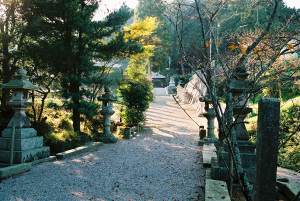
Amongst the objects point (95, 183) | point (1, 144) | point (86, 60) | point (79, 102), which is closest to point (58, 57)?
point (86, 60)

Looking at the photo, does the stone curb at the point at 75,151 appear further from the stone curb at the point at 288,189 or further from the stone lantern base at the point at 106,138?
the stone curb at the point at 288,189

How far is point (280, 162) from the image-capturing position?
596 cm

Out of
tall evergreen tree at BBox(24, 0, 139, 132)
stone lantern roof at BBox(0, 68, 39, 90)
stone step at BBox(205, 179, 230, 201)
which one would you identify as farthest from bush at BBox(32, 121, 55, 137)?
stone step at BBox(205, 179, 230, 201)

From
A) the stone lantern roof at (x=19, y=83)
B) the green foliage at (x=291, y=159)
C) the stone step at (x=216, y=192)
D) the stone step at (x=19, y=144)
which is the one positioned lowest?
the green foliage at (x=291, y=159)

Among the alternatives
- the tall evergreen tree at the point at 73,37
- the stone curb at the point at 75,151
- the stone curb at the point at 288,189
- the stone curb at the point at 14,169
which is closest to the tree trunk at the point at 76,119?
the tall evergreen tree at the point at 73,37

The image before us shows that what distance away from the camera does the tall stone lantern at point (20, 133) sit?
454cm

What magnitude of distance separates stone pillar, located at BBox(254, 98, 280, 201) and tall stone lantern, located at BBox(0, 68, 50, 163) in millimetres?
4727

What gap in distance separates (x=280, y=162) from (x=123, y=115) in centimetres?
612

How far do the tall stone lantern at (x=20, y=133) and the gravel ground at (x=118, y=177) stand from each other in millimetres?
418

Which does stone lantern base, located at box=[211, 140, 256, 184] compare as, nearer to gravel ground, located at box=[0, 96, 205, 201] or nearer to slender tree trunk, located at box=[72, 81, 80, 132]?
gravel ground, located at box=[0, 96, 205, 201]

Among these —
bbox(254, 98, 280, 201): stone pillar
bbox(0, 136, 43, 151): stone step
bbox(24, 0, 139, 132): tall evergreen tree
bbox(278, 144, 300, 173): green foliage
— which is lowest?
bbox(278, 144, 300, 173): green foliage

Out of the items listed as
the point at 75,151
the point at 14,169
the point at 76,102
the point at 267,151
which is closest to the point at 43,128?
the point at 76,102

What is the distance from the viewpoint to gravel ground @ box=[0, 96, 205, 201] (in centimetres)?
322

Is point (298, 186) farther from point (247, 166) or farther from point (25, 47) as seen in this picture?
point (25, 47)
